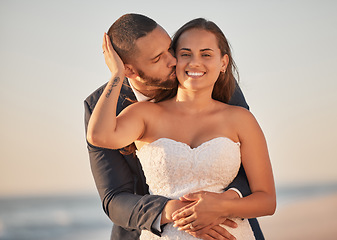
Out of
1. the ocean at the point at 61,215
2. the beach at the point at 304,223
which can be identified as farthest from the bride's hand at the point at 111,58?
the ocean at the point at 61,215

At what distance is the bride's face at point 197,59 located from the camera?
3100 millimetres

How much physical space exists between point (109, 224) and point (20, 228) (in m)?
2.13

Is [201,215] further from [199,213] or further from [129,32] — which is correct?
[129,32]

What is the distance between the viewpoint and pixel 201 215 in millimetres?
2871

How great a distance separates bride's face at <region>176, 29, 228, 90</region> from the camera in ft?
10.2

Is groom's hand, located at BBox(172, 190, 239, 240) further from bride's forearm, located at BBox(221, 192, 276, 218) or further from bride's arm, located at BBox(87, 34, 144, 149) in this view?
bride's arm, located at BBox(87, 34, 144, 149)

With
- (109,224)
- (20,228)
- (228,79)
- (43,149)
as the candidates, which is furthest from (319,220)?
(43,149)

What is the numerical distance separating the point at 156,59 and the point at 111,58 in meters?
0.26

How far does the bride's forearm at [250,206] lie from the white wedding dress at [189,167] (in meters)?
0.11

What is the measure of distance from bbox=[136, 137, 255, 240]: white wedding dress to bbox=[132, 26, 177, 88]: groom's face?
1.27 ft

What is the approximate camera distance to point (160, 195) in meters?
3.11

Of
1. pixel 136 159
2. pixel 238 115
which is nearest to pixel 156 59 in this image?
pixel 238 115

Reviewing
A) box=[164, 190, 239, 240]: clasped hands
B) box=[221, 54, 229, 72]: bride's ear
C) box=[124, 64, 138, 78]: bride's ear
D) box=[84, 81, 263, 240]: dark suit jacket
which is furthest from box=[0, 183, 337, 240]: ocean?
box=[164, 190, 239, 240]: clasped hands

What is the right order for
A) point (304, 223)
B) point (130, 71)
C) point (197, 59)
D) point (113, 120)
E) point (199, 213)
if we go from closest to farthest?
point (199, 213), point (113, 120), point (197, 59), point (130, 71), point (304, 223)
